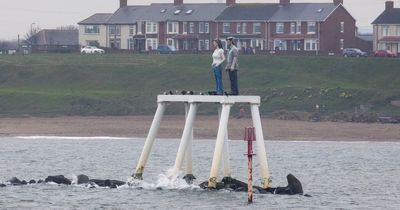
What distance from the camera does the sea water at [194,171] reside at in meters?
46.3

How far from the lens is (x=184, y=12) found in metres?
160

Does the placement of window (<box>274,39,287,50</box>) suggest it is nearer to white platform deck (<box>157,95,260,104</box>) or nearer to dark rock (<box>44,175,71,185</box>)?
dark rock (<box>44,175,71,185</box>)

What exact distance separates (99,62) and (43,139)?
37.5 m

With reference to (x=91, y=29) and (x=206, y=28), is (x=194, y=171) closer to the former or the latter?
(x=206, y=28)

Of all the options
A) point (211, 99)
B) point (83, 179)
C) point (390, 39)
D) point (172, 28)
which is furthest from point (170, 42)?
point (211, 99)

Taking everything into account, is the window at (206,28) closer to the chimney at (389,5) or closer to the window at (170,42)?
the window at (170,42)

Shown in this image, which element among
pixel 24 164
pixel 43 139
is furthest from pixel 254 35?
pixel 24 164

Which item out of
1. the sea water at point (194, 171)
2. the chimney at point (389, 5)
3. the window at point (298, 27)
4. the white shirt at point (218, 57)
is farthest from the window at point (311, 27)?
the white shirt at point (218, 57)

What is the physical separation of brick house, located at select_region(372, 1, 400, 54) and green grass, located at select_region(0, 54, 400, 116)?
35932 mm

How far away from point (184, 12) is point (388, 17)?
76.7 ft

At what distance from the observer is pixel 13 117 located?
293 ft

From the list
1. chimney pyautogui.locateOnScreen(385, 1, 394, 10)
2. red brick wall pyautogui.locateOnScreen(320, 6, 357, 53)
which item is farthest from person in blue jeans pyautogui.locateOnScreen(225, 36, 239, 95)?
chimney pyautogui.locateOnScreen(385, 1, 394, 10)

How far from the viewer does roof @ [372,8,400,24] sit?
15238cm

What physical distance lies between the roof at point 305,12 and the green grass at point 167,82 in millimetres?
30793
